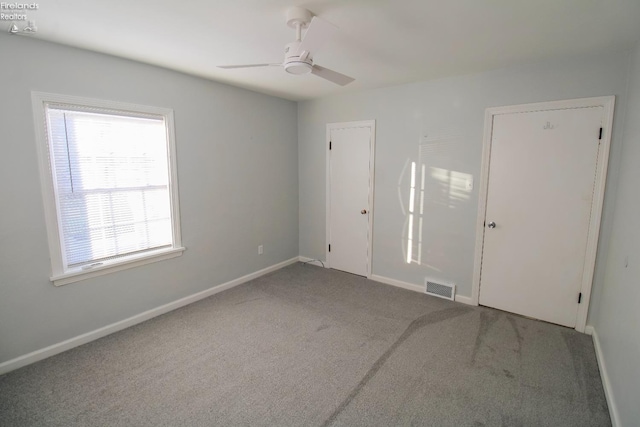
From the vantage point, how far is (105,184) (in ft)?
8.57

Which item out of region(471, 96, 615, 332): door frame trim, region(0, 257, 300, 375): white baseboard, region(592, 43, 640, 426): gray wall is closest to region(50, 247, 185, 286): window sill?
region(0, 257, 300, 375): white baseboard

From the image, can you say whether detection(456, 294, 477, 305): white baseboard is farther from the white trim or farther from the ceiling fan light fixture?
the ceiling fan light fixture

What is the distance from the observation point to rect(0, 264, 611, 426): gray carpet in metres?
1.81

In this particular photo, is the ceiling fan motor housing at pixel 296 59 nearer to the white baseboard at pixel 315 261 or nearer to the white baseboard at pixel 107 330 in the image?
the white baseboard at pixel 107 330

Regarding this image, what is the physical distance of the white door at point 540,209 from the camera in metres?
2.60

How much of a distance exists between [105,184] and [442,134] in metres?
3.39

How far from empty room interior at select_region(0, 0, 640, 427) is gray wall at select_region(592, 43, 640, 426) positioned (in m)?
0.03

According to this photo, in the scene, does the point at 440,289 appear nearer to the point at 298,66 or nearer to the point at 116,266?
the point at 298,66

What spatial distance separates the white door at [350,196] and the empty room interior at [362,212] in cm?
5

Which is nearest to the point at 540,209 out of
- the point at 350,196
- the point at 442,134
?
the point at 442,134

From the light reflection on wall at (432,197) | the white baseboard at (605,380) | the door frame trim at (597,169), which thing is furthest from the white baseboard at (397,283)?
the white baseboard at (605,380)

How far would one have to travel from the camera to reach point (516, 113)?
9.27 feet

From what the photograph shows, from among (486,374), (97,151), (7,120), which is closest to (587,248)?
(486,374)

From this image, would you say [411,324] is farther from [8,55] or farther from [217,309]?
[8,55]
